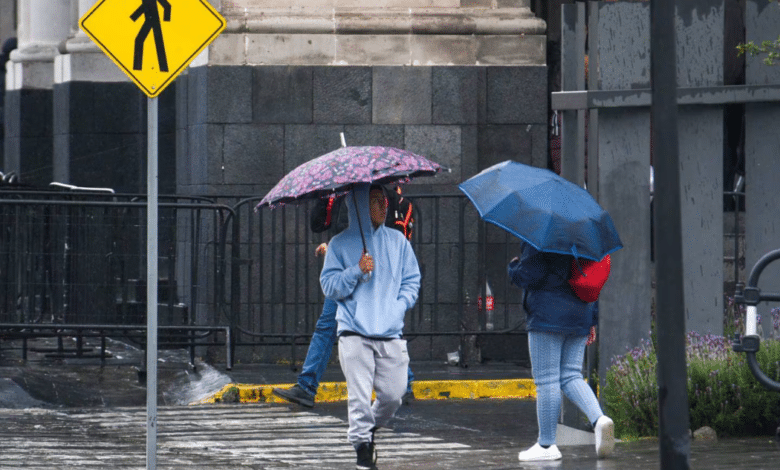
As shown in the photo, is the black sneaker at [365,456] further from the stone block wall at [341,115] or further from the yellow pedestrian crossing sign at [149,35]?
the stone block wall at [341,115]

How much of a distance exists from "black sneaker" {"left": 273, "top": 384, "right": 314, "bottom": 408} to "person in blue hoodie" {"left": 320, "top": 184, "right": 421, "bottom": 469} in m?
3.12

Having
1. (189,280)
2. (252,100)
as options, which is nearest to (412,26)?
(252,100)

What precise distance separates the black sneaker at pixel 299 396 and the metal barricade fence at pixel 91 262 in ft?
5.78

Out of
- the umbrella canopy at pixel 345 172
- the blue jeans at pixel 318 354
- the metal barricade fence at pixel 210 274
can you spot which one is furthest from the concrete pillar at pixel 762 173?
the metal barricade fence at pixel 210 274

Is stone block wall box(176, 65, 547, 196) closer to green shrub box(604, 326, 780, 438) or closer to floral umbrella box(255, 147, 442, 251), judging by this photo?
green shrub box(604, 326, 780, 438)

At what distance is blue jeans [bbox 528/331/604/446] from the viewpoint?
30.4 ft

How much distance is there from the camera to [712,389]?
988cm

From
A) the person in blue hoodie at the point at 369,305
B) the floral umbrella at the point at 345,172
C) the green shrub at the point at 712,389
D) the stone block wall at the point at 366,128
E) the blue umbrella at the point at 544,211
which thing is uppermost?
the stone block wall at the point at 366,128

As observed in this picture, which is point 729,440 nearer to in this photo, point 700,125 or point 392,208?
point 700,125

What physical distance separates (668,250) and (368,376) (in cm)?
279

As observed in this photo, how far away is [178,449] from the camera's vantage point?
10.0 m

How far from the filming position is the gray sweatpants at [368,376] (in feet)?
28.8

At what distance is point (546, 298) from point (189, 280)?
220 inches

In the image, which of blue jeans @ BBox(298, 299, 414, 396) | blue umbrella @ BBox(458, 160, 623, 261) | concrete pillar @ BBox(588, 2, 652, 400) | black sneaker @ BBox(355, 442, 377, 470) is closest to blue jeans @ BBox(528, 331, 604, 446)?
blue umbrella @ BBox(458, 160, 623, 261)
